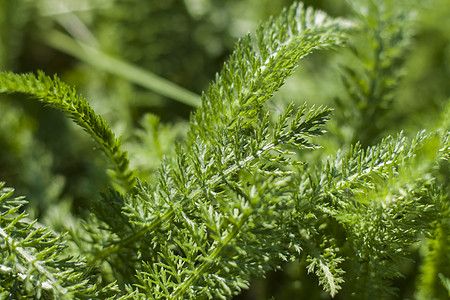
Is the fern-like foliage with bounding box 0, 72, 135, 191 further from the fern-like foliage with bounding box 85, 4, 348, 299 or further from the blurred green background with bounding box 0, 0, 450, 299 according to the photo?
the blurred green background with bounding box 0, 0, 450, 299

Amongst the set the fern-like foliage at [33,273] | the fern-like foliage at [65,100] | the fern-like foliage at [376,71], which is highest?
the fern-like foliage at [376,71]

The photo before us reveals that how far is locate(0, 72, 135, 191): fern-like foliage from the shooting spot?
49 centimetres

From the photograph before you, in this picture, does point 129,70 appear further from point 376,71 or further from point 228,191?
point 228,191

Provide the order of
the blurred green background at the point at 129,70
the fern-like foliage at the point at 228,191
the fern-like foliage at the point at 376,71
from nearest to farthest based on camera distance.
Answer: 1. the fern-like foliage at the point at 228,191
2. the fern-like foliage at the point at 376,71
3. the blurred green background at the point at 129,70

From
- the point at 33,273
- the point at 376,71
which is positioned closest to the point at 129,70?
the point at 376,71

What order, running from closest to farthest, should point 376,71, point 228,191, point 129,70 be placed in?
point 228,191, point 376,71, point 129,70

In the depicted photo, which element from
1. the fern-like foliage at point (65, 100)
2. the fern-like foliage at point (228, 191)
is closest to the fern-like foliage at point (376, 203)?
the fern-like foliage at point (228, 191)

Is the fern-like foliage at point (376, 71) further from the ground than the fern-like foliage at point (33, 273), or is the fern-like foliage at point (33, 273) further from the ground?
the fern-like foliage at point (376, 71)

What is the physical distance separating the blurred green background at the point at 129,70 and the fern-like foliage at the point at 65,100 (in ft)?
1.08

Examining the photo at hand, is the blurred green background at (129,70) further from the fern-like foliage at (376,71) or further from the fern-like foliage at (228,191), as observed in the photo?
the fern-like foliage at (228,191)

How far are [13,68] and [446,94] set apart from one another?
132 cm

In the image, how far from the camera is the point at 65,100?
516 mm

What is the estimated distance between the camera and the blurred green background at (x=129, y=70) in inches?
42.1

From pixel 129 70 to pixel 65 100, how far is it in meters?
0.74
